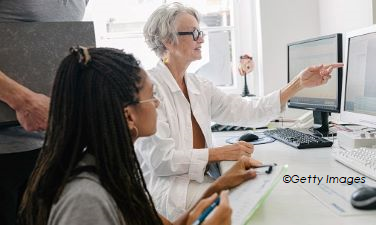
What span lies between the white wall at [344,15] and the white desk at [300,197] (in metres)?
0.81

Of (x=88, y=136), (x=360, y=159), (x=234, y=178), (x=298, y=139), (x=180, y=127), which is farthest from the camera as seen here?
(x=298, y=139)

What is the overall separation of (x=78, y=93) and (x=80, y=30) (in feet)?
1.79

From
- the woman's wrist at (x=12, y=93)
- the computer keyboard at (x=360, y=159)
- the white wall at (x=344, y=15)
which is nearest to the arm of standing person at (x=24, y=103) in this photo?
the woman's wrist at (x=12, y=93)

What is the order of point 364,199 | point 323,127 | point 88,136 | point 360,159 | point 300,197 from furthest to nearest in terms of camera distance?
1. point 323,127
2. point 360,159
3. point 300,197
4. point 364,199
5. point 88,136

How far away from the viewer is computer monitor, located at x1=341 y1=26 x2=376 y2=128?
1415 mm

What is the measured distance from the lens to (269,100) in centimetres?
190

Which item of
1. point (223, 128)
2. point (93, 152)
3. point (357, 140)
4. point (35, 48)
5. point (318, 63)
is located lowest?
point (223, 128)

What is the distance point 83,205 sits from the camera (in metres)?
0.66

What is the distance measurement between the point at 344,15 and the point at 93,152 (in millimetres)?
Result: 1962

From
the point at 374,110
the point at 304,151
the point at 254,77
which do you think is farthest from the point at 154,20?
the point at 254,77

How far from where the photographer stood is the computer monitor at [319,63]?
1.70 m

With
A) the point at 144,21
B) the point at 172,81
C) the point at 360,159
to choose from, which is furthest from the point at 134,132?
the point at 144,21

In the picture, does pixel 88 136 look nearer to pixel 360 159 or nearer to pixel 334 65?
pixel 360 159

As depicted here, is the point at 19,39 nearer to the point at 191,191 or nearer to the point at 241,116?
the point at 191,191
